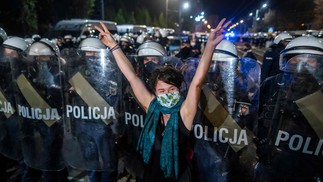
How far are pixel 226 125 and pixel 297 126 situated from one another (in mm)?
621

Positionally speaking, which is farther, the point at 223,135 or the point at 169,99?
the point at 223,135

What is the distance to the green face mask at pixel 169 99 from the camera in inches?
94.3

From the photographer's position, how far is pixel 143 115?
320cm

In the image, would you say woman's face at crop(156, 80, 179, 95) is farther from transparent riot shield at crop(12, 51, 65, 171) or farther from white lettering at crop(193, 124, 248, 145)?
transparent riot shield at crop(12, 51, 65, 171)

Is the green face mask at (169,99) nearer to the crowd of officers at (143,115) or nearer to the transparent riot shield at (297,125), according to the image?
the crowd of officers at (143,115)

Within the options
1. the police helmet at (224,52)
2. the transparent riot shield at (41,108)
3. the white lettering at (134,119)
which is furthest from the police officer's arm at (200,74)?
the transparent riot shield at (41,108)

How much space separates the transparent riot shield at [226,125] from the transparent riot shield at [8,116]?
2.32 m

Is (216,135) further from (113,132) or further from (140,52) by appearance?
(140,52)

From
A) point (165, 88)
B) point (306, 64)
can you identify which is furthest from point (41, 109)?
point (306, 64)

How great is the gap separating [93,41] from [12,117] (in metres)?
1.70

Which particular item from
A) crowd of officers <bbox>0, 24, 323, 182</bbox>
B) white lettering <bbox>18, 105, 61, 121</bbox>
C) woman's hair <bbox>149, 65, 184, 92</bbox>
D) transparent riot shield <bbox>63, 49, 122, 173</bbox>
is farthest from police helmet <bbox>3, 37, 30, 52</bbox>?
woman's hair <bbox>149, 65, 184, 92</bbox>

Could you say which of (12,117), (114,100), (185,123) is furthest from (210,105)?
(12,117)

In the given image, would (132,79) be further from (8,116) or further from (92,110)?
(8,116)

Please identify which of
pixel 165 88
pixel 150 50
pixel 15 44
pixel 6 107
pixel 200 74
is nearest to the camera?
pixel 200 74
